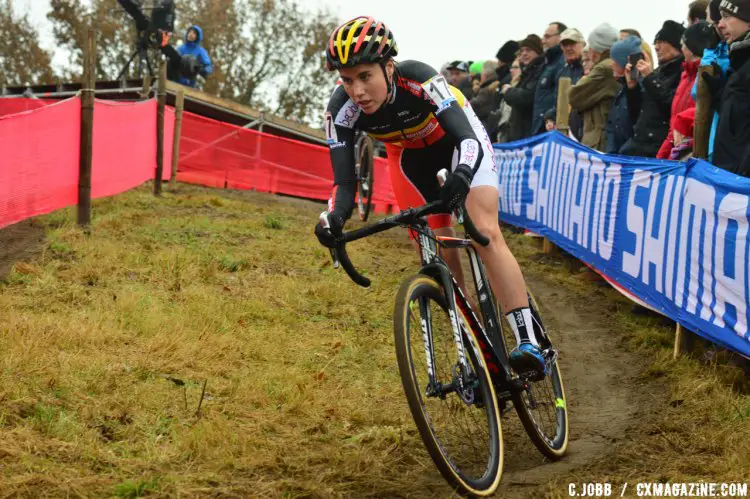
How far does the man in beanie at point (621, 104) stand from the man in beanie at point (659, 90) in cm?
34

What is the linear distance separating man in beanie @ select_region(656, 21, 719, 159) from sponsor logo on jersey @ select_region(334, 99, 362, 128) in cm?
382

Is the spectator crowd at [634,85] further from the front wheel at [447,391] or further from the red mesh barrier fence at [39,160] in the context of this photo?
the red mesh barrier fence at [39,160]

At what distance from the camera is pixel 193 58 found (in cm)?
1980

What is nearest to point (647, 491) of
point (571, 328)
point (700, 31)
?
point (571, 328)

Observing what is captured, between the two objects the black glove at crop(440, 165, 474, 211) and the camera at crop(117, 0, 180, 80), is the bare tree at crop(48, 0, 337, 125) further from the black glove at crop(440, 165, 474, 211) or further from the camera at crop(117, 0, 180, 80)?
the black glove at crop(440, 165, 474, 211)

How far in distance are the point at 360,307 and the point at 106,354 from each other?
2600mm

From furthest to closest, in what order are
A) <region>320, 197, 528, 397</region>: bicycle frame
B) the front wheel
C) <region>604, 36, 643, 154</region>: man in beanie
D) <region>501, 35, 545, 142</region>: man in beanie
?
<region>501, 35, 545, 142</region>: man in beanie, <region>604, 36, 643, 154</region>: man in beanie, <region>320, 197, 528, 397</region>: bicycle frame, the front wheel

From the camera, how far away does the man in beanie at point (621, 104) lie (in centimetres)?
897

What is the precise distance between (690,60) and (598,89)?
2.51 meters

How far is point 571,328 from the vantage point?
8.02m

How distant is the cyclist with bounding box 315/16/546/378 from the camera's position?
4.48m

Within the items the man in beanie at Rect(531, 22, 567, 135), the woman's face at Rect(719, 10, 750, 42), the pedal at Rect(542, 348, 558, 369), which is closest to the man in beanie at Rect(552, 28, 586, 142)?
the man in beanie at Rect(531, 22, 567, 135)

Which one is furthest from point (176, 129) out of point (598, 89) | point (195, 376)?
point (195, 376)

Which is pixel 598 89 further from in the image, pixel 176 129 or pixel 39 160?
pixel 176 129
